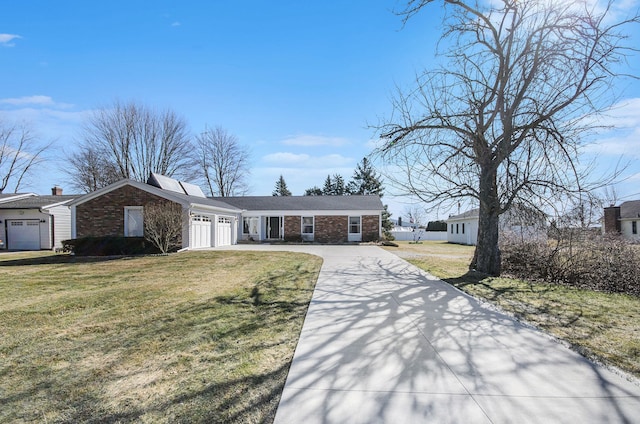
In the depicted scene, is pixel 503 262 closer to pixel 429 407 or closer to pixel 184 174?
pixel 429 407

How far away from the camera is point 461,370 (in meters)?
3.36

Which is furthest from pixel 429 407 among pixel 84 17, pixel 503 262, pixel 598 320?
pixel 84 17

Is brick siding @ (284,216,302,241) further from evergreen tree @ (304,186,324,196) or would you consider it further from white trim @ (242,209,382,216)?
evergreen tree @ (304,186,324,196)

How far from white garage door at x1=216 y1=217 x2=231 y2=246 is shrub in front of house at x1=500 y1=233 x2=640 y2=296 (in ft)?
52.8

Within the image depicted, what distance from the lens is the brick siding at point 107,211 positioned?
54.9ft

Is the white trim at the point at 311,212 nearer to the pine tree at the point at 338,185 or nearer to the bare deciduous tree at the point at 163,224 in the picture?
the bare deciduous tree at the point at 163,224

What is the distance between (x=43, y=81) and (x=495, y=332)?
60.7 ft

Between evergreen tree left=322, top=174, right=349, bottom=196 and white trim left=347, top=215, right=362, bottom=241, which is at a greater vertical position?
evergreen tree left=322, top=174, right=349, bottom=196

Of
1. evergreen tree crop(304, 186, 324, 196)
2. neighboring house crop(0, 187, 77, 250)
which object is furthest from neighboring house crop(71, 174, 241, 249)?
evergreen tree crop(304, 186, 324, 196)

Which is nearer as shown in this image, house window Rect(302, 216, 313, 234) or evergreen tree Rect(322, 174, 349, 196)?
house window Rect(302, 216, 313, 234)

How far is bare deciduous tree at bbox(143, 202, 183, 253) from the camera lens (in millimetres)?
14883

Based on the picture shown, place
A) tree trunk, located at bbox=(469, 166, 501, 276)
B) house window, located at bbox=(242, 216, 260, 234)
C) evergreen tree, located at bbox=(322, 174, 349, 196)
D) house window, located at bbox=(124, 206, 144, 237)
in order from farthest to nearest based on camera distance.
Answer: evergreen tree, located at bbox=(322, 174, 349, 196) < house window, located at bbox=(242, 216, 260, 234) < house window, located at bbox=(124, 206, 144, 237) < tree trunk, located at bbox=(469, 166, 501, 276)

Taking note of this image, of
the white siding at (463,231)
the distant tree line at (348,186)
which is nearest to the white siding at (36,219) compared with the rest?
the white siding at (463,231)

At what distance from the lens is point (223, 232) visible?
854 inches
